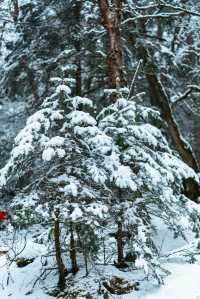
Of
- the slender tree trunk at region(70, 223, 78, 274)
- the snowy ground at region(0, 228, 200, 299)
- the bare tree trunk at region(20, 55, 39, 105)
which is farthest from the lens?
the bare tree trunk at region(20, 55, 39, 105)

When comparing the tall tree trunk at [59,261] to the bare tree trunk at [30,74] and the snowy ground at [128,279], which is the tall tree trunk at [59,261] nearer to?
the snowy ground at [128,279]

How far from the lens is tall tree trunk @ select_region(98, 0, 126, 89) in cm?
923

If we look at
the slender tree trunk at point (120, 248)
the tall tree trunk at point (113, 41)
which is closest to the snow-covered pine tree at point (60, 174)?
the slender tree trunk at point (120, 248)

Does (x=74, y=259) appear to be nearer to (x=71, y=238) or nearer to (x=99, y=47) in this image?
(x=71, y=238)

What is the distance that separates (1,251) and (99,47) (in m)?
6.11

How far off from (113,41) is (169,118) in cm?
511

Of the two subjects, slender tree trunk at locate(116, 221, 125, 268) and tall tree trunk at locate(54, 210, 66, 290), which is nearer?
tall tree trunk at locate(54, 210, 66, 290)

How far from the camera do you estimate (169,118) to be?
14.1 m

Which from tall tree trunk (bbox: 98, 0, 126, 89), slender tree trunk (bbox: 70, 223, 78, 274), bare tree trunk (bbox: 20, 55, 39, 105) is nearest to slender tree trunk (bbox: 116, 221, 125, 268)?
slender tree trunk (bbox: 70, 223, 78, 274)

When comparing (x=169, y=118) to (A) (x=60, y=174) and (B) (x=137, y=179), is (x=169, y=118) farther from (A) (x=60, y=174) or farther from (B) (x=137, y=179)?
(A) (x=60, y=174)

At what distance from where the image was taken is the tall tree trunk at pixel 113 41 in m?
9.23

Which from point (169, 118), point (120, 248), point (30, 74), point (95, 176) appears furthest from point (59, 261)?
point (30, 74)

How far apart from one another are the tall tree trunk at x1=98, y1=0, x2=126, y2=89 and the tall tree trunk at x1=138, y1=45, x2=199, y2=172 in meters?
3.57

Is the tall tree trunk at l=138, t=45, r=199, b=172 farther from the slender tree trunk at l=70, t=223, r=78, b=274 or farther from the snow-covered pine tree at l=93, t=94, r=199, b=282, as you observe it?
the slender tree trunk at l=70, t=223, r=78, b=274
